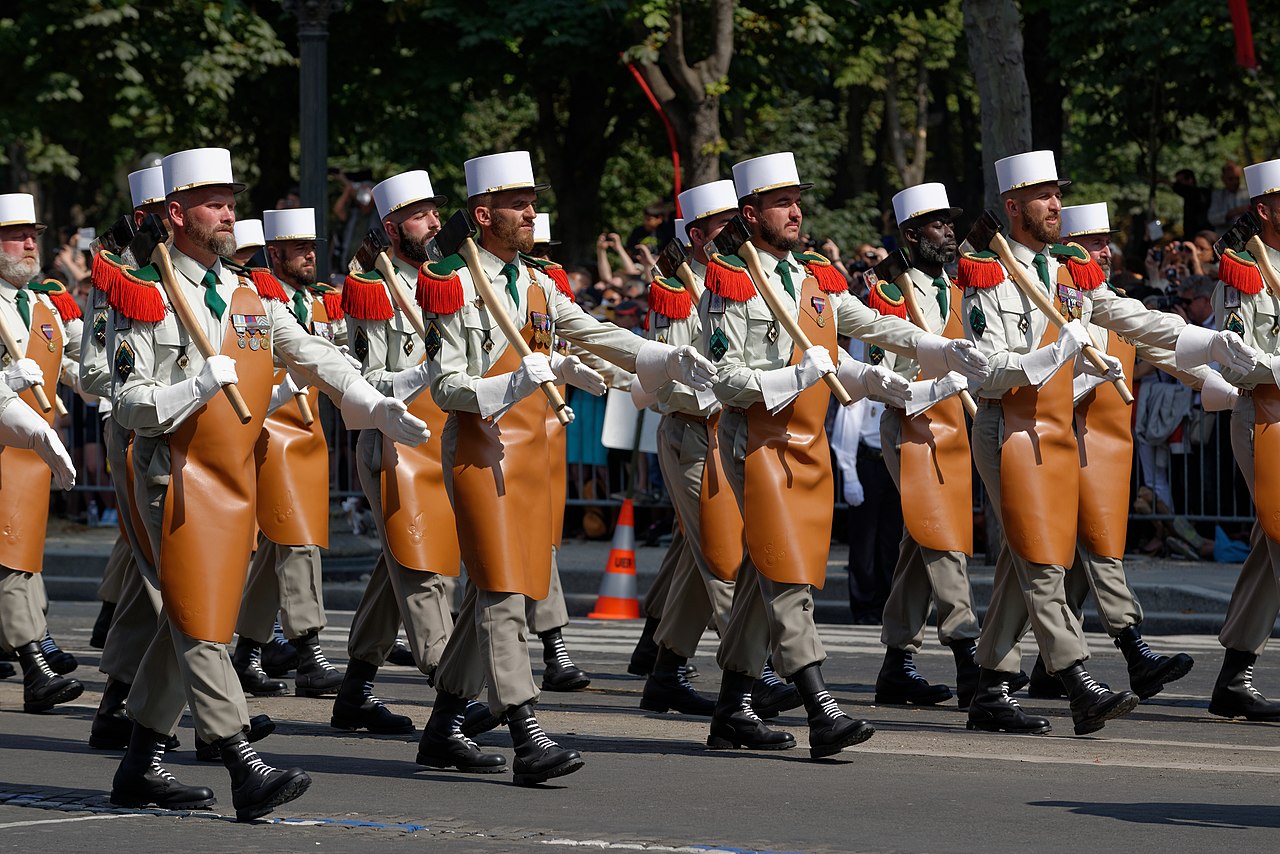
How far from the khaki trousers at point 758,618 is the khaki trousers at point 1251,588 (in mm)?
2101

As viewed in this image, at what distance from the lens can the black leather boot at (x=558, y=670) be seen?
10.6m

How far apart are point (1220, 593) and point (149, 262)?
306 inches

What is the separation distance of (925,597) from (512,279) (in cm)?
297

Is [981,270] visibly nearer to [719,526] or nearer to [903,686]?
[719,526]

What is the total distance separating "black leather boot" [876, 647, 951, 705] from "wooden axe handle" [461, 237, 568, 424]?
2.73 meters

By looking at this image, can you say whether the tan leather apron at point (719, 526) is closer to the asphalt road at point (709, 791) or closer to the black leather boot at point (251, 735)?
the asphalt road at point (709, 791)

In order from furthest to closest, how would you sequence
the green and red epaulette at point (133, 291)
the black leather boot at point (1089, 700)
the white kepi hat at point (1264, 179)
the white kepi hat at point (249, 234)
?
the white kepi hat at point (249, 234)
the white kepi hat at point (1264, 179)
the black leather boot at point (1089, 700)
the green and red epaulette at point (133, 291)

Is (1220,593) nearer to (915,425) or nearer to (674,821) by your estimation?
(915,425)

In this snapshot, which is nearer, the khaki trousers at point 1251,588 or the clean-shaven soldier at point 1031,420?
the clean-shaven soldier at point 1031,420

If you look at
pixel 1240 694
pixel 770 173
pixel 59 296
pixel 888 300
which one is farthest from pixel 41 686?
pixel 1240 694

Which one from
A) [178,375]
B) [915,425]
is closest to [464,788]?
[178,375]

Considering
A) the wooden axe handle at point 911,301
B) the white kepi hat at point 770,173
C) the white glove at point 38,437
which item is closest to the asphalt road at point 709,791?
the white glove at point 38,437

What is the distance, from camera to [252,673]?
34.6ft

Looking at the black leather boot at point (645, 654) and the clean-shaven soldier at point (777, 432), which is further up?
the clean-shaven soldier at point (777, 432)
